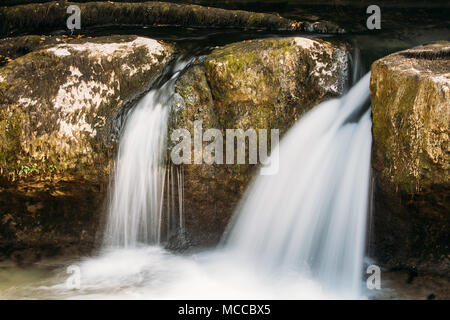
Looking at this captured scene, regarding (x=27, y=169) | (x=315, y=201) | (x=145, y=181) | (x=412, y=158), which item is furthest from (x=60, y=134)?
(x=412, y=158)

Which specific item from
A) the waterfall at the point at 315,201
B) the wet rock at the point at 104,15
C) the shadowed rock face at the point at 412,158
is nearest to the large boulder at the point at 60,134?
the waterfall at the point at 315,201

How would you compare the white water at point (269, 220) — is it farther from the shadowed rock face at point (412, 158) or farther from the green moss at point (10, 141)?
the green moss at point (10, 141)

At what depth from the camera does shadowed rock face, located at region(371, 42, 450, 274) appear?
385cm

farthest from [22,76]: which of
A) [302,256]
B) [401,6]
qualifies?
[401,6]

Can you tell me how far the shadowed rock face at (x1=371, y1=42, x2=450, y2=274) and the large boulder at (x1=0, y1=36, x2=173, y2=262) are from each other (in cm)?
248

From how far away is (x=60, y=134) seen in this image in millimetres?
4742

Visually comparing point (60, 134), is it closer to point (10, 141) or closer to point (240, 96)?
point (10, 141)

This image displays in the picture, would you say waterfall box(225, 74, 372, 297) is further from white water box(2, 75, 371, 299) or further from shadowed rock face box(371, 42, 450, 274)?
shadowed rock face box(371, 42, 450, 274)

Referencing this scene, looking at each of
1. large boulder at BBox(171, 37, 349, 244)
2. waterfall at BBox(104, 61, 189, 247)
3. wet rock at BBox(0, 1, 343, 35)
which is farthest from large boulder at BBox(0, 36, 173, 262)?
wet rock at BBox(0, 1, 343, 35)

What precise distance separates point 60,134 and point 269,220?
2.30 metres

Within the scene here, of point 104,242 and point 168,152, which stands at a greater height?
point 168,152

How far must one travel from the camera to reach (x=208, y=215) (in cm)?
494

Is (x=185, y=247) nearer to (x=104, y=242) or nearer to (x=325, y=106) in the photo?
(x=104, y=242)

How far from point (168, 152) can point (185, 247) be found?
41.2 inches
